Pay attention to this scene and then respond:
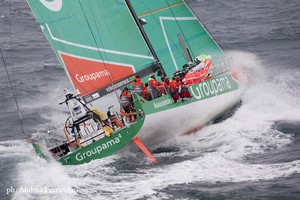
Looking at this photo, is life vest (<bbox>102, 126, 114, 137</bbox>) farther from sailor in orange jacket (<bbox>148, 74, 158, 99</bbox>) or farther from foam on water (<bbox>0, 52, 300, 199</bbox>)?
sailor in orange jacket (<bbox>148, 74, 158, 99</bbox>)

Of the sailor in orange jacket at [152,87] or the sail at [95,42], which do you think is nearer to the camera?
the sailor in orange jacket at [152,87]

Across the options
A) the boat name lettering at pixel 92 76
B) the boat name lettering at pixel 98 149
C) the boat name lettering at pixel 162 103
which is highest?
the boat name lettering at pixel 92 76

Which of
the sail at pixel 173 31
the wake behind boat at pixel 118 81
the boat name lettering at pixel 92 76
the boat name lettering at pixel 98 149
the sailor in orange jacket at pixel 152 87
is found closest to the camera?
the boat name lettering at pixel 98 149

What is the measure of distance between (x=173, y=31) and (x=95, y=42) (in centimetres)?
320

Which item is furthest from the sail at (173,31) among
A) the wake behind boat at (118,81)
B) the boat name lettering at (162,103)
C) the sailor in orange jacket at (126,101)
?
the boat name lettering at (162,103)

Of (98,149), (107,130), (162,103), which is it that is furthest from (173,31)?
(98,149)

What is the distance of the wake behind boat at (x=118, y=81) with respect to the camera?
52.8 feet

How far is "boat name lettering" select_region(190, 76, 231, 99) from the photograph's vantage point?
17547 millimetres

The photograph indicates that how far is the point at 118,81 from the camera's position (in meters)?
18.0

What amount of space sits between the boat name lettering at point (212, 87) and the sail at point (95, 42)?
5.13 ft

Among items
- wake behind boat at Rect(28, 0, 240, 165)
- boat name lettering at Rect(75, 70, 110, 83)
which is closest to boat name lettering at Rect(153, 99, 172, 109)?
wake behind boat at Rect(28, 0, 240, 165)

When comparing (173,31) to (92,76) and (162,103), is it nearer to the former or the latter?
(92,76)

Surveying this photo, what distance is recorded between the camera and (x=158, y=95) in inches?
674

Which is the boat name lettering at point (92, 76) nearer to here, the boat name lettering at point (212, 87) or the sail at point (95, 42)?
the sail at point (95, 42)
